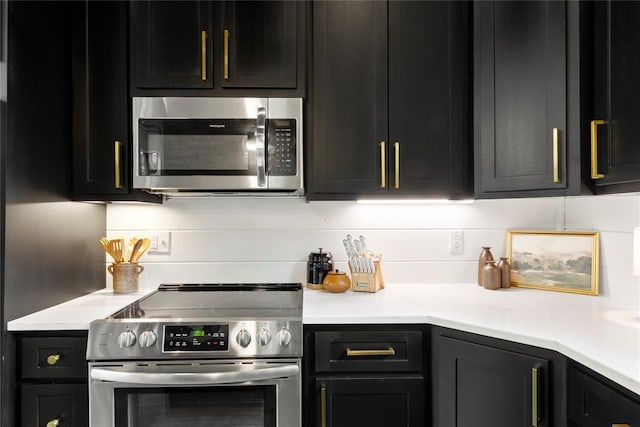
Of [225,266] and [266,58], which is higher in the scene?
[266,58]

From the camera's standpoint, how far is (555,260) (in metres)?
1.93

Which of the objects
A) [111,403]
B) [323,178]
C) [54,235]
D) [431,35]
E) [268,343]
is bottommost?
[111,403]

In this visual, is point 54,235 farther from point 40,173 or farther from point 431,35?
point 431,35

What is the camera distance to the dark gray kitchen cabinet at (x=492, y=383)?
124 cm

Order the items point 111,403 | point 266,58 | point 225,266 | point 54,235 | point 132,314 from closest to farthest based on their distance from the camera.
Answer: point 111,403, point 132,314, point 54,235, point 266,58, point 225,266

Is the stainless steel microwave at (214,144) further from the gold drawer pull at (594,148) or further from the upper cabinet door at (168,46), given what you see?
the gold drawer pull at (594,148)

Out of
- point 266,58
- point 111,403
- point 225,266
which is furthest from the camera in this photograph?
point 225,266

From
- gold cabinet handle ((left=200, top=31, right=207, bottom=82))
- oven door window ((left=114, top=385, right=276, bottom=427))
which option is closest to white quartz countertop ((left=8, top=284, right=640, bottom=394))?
oven door window ((left=114, top=385, right=276, bottom=427))

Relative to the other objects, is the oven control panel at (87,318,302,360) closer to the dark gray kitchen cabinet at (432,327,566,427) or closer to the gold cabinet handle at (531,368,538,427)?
the dark gray kitchen cabinet at (432,327,566,427)

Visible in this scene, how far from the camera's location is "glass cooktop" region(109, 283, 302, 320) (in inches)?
61.2

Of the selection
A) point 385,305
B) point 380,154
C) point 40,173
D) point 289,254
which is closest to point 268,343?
point 385,305

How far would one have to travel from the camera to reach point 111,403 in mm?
1419

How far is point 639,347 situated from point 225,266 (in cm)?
170

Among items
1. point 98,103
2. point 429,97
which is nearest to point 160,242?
point 98,103
